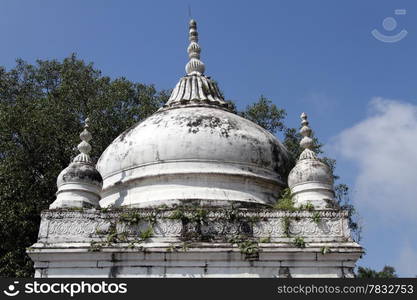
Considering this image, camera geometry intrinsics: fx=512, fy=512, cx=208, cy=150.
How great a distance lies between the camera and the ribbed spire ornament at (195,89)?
13.2 meters

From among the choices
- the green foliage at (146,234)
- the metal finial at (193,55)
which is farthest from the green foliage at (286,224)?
the metal finial at (193,55)

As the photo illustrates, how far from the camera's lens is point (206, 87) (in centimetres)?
1365

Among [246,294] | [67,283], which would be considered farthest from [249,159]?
[67,283]

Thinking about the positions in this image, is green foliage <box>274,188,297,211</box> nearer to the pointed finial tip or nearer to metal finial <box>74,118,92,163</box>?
the pointed finial tip

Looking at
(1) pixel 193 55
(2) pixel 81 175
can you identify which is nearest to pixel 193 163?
(2) pixel 81 175

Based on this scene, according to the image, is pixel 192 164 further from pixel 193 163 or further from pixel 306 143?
pixel 306 143

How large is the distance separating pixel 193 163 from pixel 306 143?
2456 mm

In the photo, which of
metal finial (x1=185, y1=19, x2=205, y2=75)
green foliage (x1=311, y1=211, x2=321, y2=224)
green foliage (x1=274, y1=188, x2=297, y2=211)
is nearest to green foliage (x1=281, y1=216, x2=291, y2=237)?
green foliage (x1=274, y1=188, x2=297, y2=211)

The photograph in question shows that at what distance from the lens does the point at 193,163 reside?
1084 cm

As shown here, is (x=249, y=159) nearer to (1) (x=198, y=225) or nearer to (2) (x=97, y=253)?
(1) (x=198, y=225)

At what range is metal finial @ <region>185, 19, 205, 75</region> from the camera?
47.5ft

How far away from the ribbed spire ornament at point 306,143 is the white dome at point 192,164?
3.14 feet

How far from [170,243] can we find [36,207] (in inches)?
366

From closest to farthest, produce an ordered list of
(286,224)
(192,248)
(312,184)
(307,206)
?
(192,248) < (286,224) < (307,206) < (312,184)
